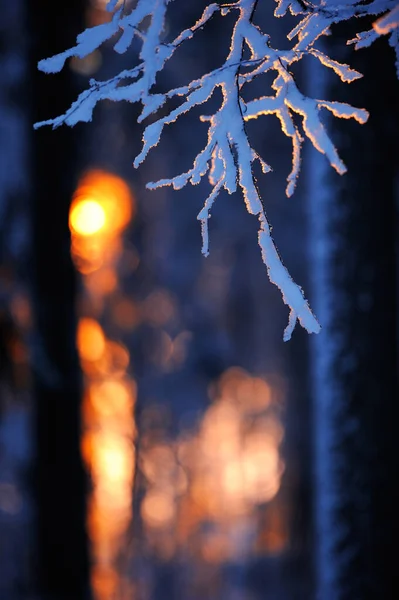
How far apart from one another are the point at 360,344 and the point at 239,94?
5.21ft

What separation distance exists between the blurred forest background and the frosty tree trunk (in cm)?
1

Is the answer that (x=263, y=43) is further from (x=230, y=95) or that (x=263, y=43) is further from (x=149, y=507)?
(x=149, y=507)

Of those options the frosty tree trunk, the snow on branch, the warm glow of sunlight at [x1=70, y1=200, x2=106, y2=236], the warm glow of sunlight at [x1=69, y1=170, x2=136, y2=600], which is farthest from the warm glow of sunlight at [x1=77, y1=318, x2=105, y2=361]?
the snow on branch

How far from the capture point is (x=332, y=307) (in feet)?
9.14

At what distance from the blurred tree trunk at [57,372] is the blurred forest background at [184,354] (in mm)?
17

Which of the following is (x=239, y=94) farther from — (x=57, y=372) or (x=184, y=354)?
(x=184, y=354)

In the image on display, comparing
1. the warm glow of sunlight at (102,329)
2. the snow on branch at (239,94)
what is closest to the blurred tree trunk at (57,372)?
the warm glow of sunlight at (102,329)

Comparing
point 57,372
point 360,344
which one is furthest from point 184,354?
point 360,344

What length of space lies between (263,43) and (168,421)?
7565 millimetres

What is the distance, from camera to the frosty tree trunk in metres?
2.71

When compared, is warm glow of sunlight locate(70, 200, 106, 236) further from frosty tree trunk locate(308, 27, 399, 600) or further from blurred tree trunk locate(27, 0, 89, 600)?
frosty tree trunk locate(308, 27, 399, 600)

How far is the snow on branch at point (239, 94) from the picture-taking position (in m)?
1.61

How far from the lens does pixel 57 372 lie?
4.41 meters

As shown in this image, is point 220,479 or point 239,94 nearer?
point 239,94
